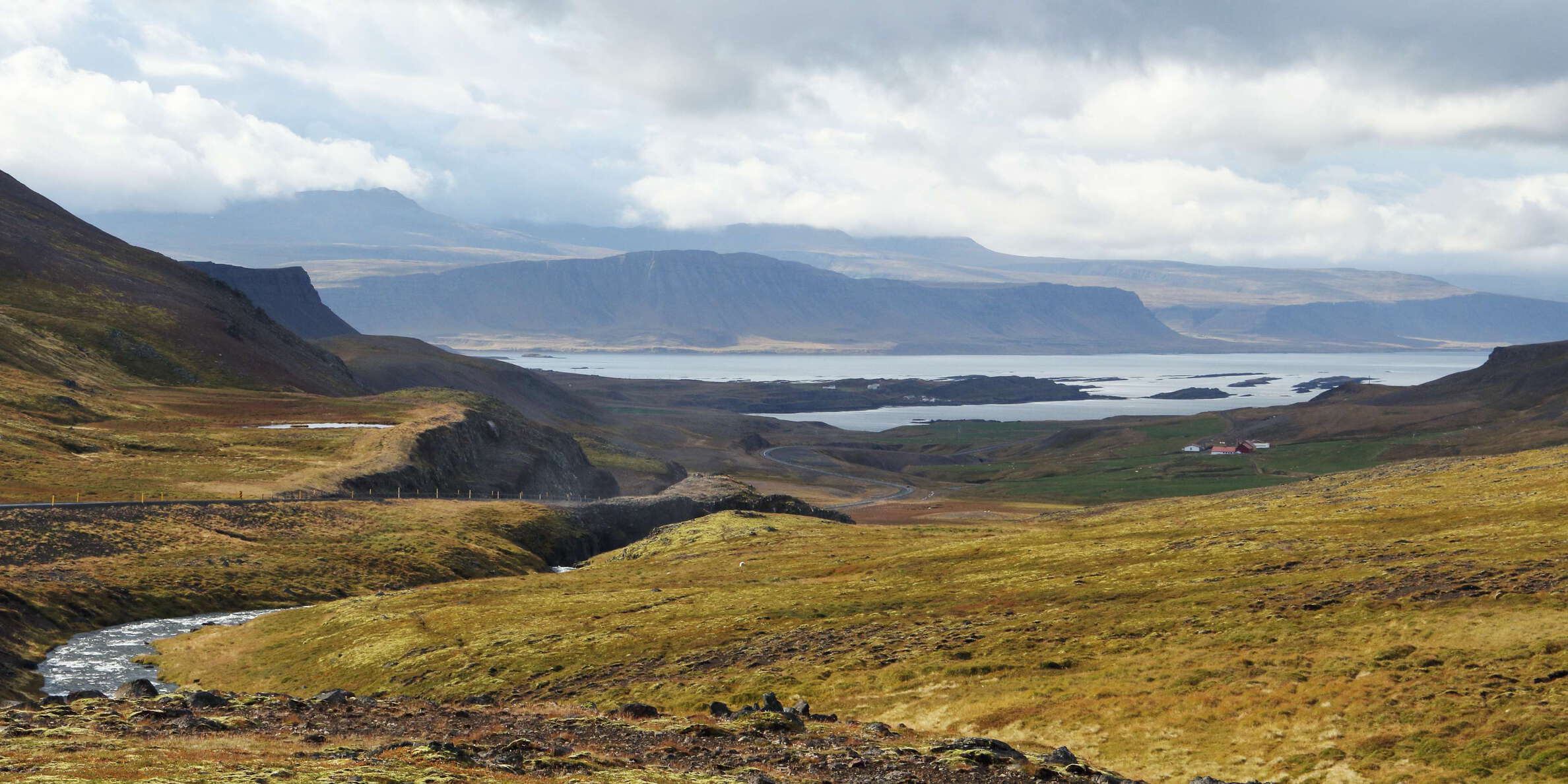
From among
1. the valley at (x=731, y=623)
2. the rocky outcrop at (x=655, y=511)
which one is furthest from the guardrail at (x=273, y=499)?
the rocky outcrop at (x=655, y=511)

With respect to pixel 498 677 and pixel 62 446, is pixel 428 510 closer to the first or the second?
pixel 62 446

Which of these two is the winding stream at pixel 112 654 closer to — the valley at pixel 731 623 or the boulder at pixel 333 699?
the valley at pixel 731 623

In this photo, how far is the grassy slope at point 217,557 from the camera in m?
62.8

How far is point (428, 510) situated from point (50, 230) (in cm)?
13881

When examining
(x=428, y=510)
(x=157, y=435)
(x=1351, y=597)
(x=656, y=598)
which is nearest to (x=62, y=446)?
(x=157, y=435)

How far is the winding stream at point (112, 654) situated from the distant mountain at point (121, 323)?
269 ft

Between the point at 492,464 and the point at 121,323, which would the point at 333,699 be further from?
the point at 121,323

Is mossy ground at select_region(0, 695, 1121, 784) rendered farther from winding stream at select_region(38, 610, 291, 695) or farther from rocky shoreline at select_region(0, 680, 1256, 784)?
winding stream at select_region(38, 610, 291, 695)

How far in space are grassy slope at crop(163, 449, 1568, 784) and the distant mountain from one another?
3901 inches

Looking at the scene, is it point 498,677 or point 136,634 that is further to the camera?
point 136,634

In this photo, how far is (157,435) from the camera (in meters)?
111

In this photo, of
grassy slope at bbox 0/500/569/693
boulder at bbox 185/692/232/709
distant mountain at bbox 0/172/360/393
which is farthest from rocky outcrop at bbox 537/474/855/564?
distant mountain at bbox 0/172/360/393

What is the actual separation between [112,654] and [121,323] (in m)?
124

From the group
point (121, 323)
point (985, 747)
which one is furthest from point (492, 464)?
point (985, 747)
